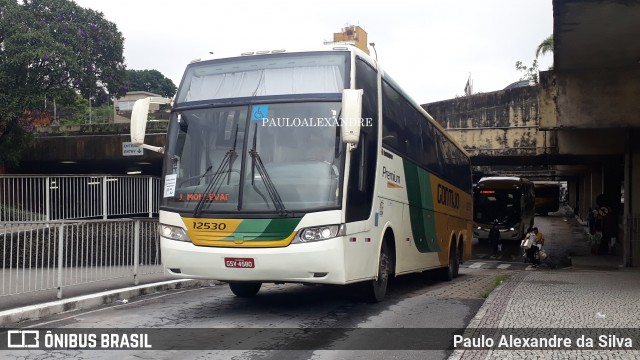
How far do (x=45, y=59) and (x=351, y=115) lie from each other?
2327cm

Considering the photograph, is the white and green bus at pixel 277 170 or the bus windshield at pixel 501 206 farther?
the bus windshield at pixel 501 206

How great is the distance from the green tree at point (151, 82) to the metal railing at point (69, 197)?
96.7 metres

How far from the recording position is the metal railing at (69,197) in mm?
12500

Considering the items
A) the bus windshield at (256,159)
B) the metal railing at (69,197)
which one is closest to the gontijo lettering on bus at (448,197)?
the metal railing at (69,197)

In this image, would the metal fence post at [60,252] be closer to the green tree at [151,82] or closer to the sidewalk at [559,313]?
the sidewalk at [559,313]

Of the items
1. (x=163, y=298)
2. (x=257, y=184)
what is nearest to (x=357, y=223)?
(x=257, y=184)

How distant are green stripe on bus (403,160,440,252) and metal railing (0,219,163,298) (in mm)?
4810

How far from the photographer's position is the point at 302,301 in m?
10.3

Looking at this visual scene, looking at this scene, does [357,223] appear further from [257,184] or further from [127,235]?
[127,235]

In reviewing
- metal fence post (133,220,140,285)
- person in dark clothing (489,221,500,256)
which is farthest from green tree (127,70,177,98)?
metal fence post (133,220,140,285)

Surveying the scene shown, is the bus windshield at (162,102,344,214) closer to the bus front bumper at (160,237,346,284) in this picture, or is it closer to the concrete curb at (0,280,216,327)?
the bus front bumper at (160,237,346,284)

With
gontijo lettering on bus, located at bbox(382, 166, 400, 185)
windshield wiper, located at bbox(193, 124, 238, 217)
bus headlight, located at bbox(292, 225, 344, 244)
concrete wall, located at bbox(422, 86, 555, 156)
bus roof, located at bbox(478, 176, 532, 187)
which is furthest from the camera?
bus roof, located at bbox(478, 176, 532, 187)

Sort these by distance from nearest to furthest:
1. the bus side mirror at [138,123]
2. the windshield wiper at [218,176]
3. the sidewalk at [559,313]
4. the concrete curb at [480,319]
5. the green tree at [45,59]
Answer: the concrete curb at [480,319], the sidewalk at [559,313], the windshield wiper at [218,176], the bus side mirror at [138,123], the green tree at [45,59]

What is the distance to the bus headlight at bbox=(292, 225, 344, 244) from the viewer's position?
26.0 ft
